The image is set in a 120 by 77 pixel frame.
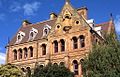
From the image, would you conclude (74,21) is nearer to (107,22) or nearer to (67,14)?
(67,14)

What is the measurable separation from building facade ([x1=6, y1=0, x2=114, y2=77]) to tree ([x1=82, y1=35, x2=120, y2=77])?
412 inches

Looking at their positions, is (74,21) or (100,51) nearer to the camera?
(100,51)

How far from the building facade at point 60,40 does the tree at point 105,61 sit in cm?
1047

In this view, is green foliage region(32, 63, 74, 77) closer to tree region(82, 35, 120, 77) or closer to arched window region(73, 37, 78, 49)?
tree region(82, 35, 120, 77)

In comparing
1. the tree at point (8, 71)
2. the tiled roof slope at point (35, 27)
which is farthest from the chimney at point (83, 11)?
the tree at point (8, 71)

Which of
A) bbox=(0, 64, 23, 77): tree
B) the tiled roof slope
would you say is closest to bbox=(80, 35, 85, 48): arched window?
the tiled roof slope

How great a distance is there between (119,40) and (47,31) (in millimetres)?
24600

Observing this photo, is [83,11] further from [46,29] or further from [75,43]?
[75,43]

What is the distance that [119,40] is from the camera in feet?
158

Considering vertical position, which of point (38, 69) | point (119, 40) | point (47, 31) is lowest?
point (38, 69)

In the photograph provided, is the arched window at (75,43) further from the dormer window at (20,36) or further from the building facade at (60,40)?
the dormer window at (20,36)

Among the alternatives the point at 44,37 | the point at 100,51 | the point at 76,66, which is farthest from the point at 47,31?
the point at 100,51

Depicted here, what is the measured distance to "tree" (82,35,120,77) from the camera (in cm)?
A: 4500

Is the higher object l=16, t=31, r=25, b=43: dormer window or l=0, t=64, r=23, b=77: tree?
l=16, t=31, r=25, b=43: dormer window
